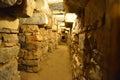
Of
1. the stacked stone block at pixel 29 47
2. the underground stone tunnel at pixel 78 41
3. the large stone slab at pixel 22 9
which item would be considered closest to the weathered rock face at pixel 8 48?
the underground stone tunnel at pixel 78 41

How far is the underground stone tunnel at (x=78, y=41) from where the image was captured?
33.6 inches

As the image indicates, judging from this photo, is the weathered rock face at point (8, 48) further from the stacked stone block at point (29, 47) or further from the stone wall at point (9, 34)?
the stacked stone block at point (29, 47)

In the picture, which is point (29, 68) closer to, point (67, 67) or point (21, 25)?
point (21, 25)

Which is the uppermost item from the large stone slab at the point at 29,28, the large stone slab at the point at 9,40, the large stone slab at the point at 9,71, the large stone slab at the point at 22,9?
the large stone slab at the point at 22,9

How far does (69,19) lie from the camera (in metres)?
4.65

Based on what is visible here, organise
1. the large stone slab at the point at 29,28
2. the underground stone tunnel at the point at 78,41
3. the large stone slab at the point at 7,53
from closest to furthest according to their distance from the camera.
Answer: the underground stone tunnel at the point at 78,41
the large stone slab at the point at 7,53
the large stone slab at the point at 29,28

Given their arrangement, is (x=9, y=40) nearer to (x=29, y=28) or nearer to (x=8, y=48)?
(x=8, y=48)

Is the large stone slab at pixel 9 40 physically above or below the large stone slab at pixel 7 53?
above

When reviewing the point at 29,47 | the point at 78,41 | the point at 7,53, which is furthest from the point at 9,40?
the point at 29,47

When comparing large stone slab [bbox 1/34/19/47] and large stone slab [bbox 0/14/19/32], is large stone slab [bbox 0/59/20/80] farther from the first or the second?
large stone slab [bbox 0/14/19/32]

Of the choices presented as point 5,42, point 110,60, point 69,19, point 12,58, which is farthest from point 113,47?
point 69,19

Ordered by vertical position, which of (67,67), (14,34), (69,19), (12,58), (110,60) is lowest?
(67,67)

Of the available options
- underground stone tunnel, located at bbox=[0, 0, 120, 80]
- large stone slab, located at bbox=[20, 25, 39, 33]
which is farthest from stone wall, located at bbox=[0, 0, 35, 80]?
large stone slab, located at bbox=[20, 25, 39, 33]

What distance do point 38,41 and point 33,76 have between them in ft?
2.78
